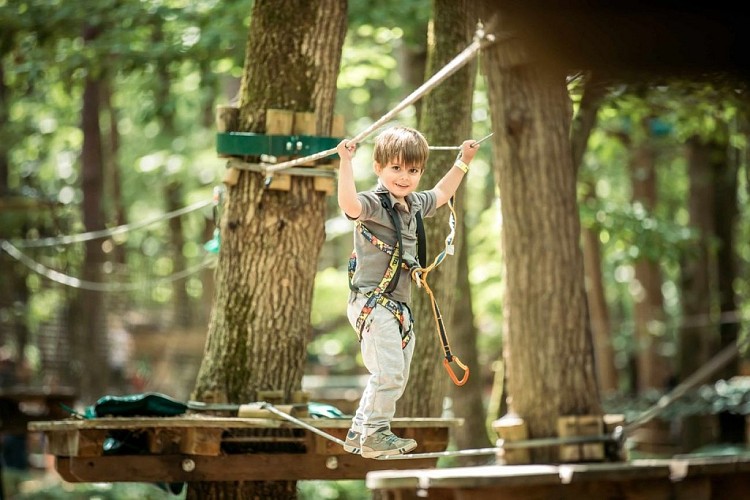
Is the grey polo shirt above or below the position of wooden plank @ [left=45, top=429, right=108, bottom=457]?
above

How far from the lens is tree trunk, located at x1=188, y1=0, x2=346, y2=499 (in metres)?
6.76

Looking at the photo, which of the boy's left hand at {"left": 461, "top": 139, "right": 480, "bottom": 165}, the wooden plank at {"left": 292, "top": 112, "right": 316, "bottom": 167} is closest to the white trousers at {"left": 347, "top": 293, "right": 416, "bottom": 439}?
the boy's left hand at {"left": 461, "top": 139, "right": 480, "bottom": 165}

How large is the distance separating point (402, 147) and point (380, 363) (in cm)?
94

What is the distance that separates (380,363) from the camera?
5.00 meters

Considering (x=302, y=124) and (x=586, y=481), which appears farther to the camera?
(x=302, y=124)

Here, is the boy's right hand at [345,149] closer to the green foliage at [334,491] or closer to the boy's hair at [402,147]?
the boy's hair at [402,147]

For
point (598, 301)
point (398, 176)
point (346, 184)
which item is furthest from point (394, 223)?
point (598, 301)

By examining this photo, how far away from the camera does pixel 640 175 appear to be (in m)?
19.7

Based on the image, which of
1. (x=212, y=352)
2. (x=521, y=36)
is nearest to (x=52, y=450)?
(x=212, y=352)

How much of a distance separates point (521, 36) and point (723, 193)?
15.4 metres

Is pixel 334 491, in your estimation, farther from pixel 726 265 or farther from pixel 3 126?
pixel 3 126

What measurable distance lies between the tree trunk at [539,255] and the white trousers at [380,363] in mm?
1975

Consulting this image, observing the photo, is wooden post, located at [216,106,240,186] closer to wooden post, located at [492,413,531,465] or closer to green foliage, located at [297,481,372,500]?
wooden post, located at [492,413,531,465]

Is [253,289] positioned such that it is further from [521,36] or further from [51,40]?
[51,40]
